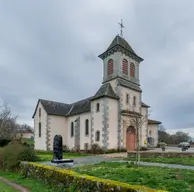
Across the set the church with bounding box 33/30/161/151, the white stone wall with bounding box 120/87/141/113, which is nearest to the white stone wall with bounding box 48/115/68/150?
the church with bounding box 33/30/161/151

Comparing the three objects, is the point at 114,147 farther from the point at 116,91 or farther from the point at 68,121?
the point at 68,121

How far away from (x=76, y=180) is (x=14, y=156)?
812 centimetres

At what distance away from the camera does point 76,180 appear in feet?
23.1

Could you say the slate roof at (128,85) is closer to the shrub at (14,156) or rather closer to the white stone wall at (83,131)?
the white stone wall at (83,131)

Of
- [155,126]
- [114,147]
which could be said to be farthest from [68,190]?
[155,126]

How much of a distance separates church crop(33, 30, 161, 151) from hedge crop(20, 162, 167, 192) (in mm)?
13581

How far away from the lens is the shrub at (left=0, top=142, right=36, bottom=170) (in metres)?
13.6

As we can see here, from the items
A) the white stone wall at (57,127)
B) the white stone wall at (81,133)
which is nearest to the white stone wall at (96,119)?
the white stone wall at (81,133)

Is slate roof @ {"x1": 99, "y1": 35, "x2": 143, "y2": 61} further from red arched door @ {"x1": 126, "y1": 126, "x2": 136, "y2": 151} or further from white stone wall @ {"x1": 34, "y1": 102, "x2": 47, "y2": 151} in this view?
white stone wall @ {"x1": 34, "y1": 102, "x2": 47, "y2": 151}

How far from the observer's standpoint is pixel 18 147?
1428 centimetres

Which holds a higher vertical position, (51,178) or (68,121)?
(68,121)

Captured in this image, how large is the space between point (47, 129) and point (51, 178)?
2368cm

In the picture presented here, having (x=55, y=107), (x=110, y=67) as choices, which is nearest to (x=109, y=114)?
(x=110, y=67)

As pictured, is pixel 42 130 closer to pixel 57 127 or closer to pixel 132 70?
pixel 57 127
